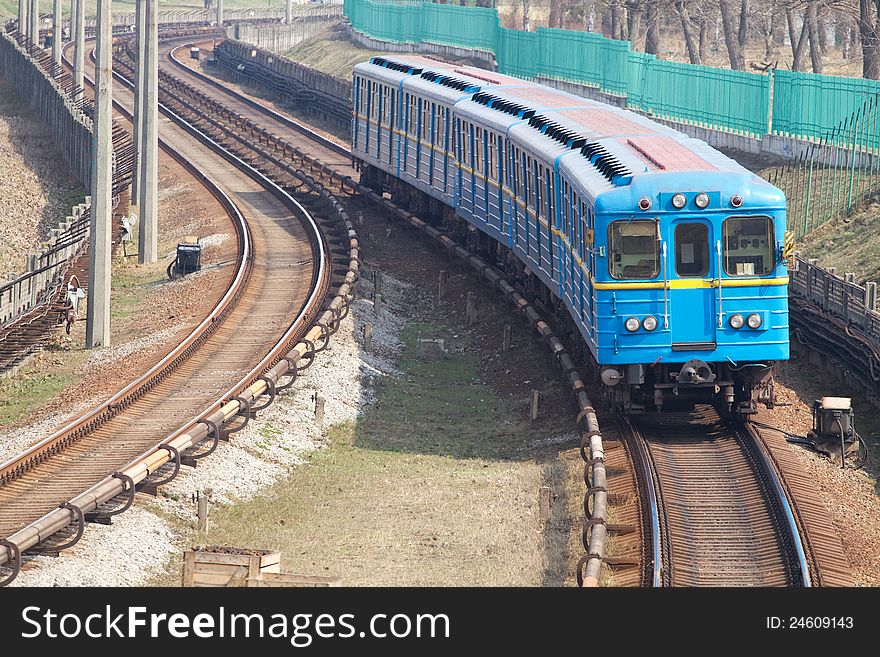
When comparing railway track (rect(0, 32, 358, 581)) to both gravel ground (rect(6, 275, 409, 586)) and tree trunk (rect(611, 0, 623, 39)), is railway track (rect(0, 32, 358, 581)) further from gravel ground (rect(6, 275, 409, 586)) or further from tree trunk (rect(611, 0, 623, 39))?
tree trunk (rect(611, 0, 623, 39))

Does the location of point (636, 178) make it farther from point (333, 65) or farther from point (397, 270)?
point (333, 65)

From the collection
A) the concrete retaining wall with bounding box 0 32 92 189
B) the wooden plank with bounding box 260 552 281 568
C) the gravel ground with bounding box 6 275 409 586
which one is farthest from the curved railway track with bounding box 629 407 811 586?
the concrete retaining wall with bounding box 0 32 92 189

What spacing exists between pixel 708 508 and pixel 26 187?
1592 inches

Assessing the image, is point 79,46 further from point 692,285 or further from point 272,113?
point 692,285

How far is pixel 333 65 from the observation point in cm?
9056

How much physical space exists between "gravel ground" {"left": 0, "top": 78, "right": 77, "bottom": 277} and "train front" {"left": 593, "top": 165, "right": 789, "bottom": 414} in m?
22.9

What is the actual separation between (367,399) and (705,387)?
5.78 metres

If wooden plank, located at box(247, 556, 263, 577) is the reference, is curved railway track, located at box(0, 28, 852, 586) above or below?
below

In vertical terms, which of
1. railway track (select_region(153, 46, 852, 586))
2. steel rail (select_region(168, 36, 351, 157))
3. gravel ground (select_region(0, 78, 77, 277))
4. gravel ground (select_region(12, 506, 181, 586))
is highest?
railway track (select_region(153, 46, 852, 586))

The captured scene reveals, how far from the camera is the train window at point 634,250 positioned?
1925 centimetres

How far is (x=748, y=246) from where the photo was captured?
19.3 meters

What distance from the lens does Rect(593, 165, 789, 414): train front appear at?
19.2 meters

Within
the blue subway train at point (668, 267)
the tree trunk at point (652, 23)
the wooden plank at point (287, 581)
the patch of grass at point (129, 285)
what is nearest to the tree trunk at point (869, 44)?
the tree trunk at point (652, 23)

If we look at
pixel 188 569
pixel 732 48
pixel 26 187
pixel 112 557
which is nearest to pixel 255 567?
pixel 188 569
